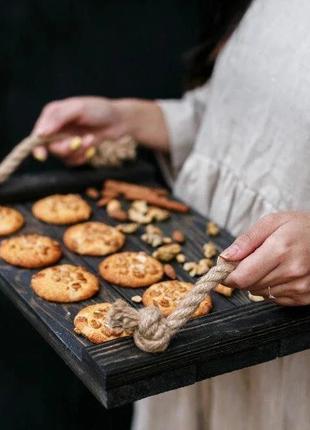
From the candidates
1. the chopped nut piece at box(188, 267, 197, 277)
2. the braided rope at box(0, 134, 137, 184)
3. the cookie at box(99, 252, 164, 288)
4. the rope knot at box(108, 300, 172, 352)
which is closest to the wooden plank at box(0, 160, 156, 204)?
the braided rope at box(0, 134, 137, 184)

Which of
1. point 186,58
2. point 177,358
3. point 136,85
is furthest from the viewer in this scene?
point 136,85

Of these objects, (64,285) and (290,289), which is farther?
(64,285)

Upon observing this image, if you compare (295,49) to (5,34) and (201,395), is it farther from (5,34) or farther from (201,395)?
(5,34)

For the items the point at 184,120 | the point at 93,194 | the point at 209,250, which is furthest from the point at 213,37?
the point at 209,250

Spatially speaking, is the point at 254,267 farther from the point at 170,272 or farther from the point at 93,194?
the point at 93,194

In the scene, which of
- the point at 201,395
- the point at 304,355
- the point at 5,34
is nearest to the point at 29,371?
the point at 201,395

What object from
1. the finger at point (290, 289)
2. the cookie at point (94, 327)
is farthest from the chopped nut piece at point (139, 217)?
the finger at point (290, 289)

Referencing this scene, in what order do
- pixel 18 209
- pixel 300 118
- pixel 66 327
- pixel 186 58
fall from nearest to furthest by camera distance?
pixel 66 327 < pixel 300 118 < pixel 18 209 < pixel 186 58
